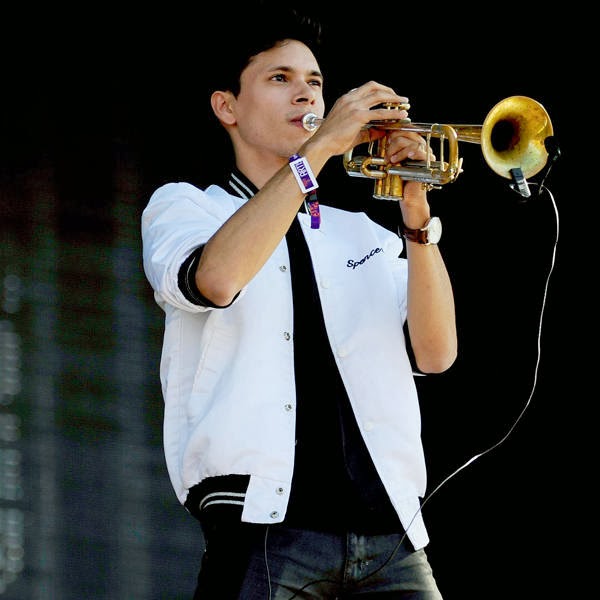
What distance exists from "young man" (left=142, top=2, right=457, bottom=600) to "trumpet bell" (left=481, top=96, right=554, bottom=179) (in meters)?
0.16

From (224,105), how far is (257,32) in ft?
0.60

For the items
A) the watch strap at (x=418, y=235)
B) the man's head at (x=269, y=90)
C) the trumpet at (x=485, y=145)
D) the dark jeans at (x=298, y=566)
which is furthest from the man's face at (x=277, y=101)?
the dark jeans at (x=298, y=566)

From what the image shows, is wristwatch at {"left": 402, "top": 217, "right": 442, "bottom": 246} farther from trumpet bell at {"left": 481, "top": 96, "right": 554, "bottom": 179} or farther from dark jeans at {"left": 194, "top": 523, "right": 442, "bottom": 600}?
dark jeans at {"left": 194, "top": 523, "right": 442, "bottom": 600}

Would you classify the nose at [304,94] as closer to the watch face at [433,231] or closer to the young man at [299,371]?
the young man at [299,371]

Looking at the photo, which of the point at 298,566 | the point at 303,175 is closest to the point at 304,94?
the point at 303,175

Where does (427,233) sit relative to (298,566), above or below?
above

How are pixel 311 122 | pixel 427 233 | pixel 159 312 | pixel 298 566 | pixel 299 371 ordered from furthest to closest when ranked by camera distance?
pixel 159 312, pixel 311 122, pixel 427 233, pixel 299 371, pixel 298 566

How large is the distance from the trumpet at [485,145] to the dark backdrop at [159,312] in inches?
43.9

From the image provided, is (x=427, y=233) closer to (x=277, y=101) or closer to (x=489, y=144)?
(x=489, y=144)

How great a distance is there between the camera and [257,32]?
286 cm

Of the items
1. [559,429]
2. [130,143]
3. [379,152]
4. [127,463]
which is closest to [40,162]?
[130,143]

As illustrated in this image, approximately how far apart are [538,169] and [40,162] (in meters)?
1.77

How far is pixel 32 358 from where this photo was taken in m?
3.73

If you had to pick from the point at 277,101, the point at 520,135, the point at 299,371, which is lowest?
the point at 299,371
